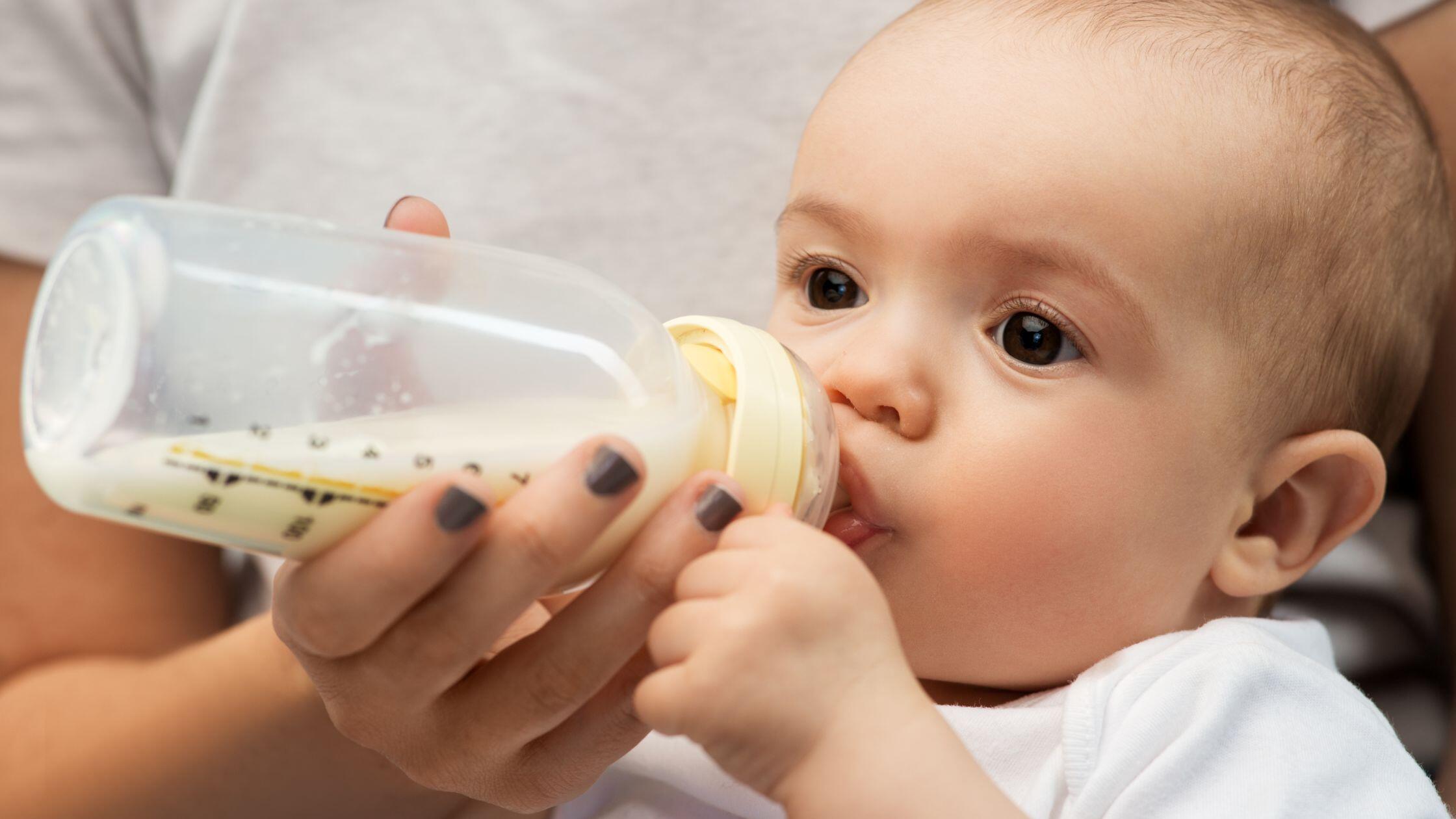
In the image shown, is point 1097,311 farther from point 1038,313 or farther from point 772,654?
point 772,654

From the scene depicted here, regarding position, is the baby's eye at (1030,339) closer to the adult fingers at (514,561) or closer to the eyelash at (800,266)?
the eyelash at (800,266)

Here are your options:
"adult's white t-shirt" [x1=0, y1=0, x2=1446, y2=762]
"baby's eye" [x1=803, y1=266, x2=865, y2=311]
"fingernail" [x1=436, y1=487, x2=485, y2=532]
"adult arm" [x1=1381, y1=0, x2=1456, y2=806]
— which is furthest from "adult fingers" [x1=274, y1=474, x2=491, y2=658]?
"adult arm" [x1=1381, y1=0, x2=1456, y2=806]

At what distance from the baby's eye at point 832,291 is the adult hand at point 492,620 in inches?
15.5

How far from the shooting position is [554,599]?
4.30ft

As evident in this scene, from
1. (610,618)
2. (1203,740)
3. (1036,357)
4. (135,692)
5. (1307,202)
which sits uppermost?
(1307,202)

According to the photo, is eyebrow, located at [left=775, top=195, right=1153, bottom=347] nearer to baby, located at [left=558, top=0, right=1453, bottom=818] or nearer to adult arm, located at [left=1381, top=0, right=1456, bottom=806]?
baby, located at [left=558, top=0, right=1453, bottom=818]

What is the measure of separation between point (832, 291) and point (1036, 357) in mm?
233

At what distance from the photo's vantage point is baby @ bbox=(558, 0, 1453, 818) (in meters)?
1.02

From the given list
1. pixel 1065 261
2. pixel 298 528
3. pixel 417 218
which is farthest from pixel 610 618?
pixel 1065 261

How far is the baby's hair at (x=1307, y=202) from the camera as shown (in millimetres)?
1103

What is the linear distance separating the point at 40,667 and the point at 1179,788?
1.49 metres

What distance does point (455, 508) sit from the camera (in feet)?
2.39

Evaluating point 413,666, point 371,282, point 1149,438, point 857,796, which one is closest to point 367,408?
point 371,282

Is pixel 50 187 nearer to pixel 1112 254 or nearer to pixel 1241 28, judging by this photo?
pixel 1112 254
